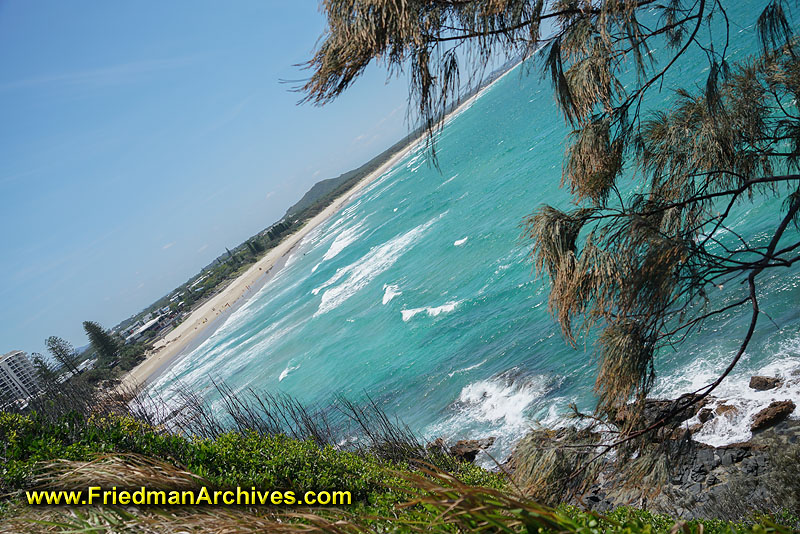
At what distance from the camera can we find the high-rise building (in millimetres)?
55309

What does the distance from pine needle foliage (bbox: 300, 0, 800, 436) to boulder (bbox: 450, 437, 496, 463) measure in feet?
29.4

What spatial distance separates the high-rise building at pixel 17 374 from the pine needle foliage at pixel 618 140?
6191 cm

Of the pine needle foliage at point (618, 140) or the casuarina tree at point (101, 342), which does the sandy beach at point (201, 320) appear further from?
the pine needle foliage at point (618, 140)

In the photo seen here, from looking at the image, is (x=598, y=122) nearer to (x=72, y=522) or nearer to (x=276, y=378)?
(x=72, y=522)

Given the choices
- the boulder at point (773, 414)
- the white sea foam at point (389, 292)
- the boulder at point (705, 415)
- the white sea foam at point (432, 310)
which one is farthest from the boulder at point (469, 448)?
the white sea foam at point (389, 292)

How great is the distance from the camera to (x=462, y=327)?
2042 cm

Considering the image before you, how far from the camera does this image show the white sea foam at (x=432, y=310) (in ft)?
76.5

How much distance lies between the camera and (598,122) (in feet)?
13.7

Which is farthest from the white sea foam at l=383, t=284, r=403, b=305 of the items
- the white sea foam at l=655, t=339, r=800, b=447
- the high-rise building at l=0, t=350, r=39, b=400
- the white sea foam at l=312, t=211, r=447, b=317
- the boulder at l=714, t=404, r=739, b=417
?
the high-rise building at l=0, t=350, r=39, b=400

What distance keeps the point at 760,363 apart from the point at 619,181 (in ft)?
45.8

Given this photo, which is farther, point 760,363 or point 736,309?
point 736,309

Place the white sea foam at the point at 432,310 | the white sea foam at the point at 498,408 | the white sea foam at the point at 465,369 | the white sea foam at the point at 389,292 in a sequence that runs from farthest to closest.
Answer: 1. the white sea foam at the point at 389,292
2. the white sea foam at the point at 432,310
3. the white sea foam at the point at 465,369
4. the white sea foam at the point at 498,408

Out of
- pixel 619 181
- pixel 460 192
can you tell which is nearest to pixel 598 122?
pixel 619 181

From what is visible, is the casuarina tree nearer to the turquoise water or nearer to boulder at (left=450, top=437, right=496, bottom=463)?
the turquoise water
